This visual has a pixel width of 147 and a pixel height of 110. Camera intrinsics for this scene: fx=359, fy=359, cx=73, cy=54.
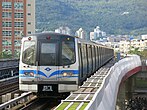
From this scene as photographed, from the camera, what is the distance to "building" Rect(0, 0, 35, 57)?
3344 inches

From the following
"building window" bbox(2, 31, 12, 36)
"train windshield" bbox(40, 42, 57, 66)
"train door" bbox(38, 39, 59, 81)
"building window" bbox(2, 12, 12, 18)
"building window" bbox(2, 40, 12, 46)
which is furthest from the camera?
"building window" bbox(2, 12, 12, 18)

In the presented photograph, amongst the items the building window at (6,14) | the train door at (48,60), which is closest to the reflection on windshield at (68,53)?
the train door at (48,60)

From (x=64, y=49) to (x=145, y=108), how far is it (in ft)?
122

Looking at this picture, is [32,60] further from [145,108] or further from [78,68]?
[145,108]

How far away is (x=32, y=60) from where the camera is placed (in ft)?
45.3

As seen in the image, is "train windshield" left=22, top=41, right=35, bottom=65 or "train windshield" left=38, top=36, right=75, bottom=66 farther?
"train windshield" left=22, top=41, right=35, bottom=65

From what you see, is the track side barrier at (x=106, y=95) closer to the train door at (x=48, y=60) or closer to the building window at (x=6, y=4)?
the train door at (x=48, y=60)

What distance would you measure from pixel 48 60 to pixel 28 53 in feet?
2.85

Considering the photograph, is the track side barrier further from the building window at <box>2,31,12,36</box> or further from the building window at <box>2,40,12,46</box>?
the building window at <box>2,31,12,36</box>

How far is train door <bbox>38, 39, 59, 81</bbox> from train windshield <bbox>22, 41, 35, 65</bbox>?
0.30m

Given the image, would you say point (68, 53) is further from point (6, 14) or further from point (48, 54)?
point (6, 14)

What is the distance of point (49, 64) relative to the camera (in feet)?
44.8

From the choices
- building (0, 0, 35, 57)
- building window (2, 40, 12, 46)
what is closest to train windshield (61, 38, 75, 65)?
building (0, 0, 35, 57)

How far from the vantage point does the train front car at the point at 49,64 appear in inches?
535
